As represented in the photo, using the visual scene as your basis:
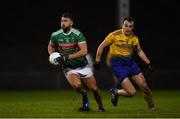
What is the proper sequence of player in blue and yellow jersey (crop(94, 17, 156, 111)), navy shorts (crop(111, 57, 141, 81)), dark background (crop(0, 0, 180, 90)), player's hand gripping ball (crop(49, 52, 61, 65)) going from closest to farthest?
player's hand gripping ball (crop(49, 52, 61, 65)) < player in blue and yellow jersey (crop(94, 17, 156, 111)) < navy shorts (crop(111, 57, 141, 81)) < dark background (crop(0, 0, 180, 90))

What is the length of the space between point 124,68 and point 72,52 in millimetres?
1230

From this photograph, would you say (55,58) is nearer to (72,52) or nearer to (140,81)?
(72,52)

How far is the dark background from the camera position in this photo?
113 ft

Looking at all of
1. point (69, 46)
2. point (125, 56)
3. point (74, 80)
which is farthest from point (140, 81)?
point (69, 46)

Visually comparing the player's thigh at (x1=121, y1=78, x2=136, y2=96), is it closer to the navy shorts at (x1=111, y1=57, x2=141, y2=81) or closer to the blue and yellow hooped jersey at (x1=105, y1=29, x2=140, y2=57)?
the navy shorts at (x1=111, y1=57, x2=141, y2=81)

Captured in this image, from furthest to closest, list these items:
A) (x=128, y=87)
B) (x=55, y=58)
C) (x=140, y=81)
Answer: (x=128, y=87) → (x=140, y=81) → (x=55, y=58)

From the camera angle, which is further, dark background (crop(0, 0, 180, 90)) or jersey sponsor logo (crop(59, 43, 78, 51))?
dark background (crop(0, 0, 180, 90))

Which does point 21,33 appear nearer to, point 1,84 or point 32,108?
point 1,84

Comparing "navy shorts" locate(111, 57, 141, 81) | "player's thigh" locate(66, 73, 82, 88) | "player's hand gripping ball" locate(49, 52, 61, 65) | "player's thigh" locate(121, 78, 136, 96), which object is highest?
"player's hand gripping ball" locate(49, 52, 61, 65)

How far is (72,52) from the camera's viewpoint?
64.3 feet

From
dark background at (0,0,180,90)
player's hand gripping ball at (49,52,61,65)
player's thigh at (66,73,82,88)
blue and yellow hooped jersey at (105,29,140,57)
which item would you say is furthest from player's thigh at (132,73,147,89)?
dark background at (0,0,180,90)

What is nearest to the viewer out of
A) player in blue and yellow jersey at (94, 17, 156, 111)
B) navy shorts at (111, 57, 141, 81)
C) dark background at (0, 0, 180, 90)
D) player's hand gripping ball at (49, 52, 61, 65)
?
player's hand gripping ball at (49, 52, 61, 65)

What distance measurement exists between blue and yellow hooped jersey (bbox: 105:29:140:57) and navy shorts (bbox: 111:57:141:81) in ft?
0.43

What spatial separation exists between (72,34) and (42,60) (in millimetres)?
15662
